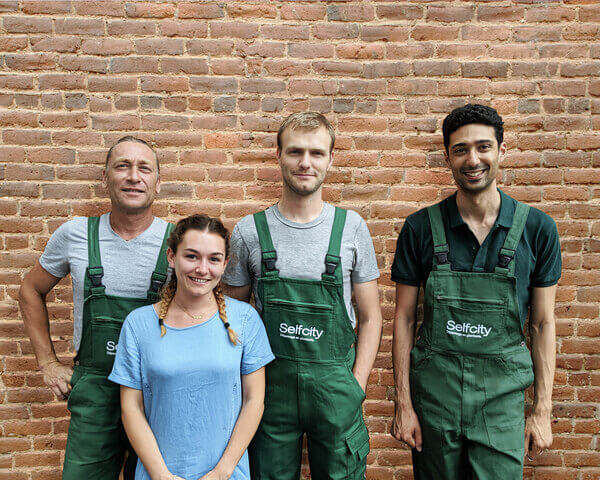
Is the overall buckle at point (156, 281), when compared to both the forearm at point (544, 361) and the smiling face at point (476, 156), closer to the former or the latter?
the smiling face at point (476, 156)

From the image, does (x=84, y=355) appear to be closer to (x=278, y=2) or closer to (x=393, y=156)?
(x=393, y=156)

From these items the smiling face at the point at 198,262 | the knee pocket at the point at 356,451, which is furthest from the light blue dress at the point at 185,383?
the knee pocket at the point at 356,451

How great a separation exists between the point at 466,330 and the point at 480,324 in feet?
0.22

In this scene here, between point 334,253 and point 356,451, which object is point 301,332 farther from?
point 356,451

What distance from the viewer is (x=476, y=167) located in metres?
1.92

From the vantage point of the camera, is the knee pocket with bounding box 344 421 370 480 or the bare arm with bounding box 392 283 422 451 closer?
the knee pocket with bounding box 344 421 370 480

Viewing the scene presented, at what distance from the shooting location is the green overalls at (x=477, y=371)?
1.91 m

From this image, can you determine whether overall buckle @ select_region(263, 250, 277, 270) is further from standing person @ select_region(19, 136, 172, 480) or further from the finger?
the finger

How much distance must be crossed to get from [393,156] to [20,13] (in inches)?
85.6

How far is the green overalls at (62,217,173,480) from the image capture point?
6.27 ft

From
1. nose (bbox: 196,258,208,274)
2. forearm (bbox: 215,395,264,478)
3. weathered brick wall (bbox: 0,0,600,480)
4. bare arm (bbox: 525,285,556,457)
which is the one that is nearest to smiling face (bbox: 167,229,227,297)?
nose (bbox: 196,258,208,274)

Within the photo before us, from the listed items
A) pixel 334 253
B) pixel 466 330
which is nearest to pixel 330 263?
pixel 334 253

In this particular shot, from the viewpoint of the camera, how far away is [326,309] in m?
1.91

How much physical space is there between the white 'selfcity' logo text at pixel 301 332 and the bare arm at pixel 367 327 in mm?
260
